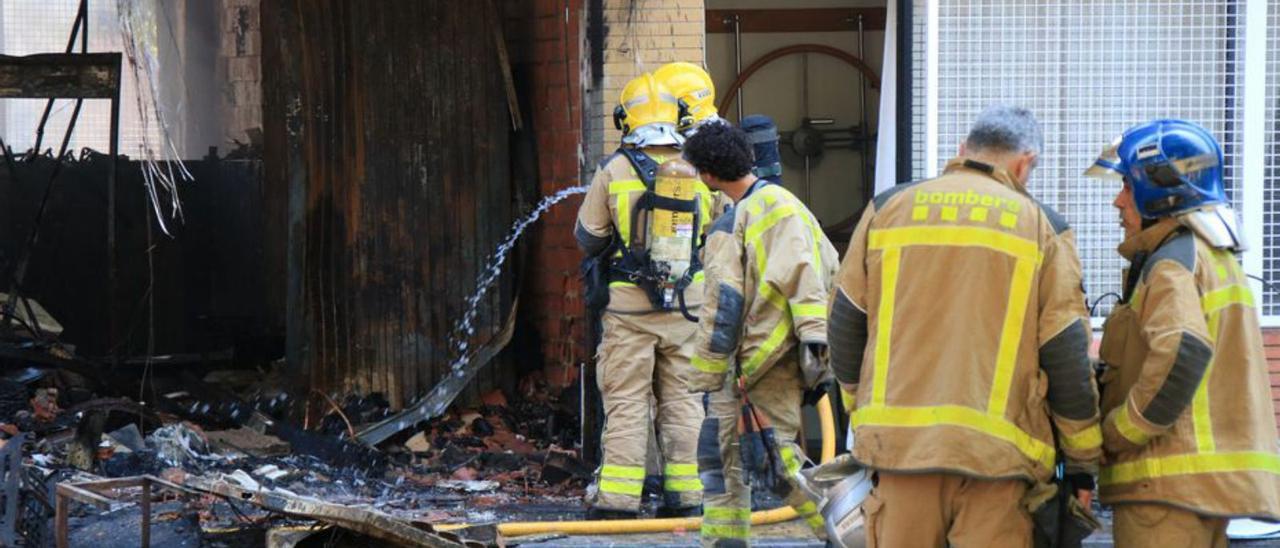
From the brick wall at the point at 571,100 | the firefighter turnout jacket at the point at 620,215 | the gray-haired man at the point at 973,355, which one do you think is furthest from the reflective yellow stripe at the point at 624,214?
the gray-haired man at the point at 973,355

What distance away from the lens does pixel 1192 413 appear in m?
4.38

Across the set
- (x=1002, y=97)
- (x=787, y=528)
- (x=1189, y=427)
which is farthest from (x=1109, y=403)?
(x=1002, y=97)

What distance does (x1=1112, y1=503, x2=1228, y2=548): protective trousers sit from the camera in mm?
4371

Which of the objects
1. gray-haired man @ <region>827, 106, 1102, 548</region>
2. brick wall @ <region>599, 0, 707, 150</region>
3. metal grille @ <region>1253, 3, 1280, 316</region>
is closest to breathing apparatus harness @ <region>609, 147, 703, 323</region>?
brick wall @ <region>599, 0, 707, 150</region>

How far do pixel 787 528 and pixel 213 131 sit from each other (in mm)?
7718

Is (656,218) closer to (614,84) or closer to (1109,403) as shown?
(614,84)

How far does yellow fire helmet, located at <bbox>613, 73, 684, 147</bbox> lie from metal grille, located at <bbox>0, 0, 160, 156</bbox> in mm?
6618

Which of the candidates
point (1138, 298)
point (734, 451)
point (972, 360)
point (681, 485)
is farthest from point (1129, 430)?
point (681, 485)

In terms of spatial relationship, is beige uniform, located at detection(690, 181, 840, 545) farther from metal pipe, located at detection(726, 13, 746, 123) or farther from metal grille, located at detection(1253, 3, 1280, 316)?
metal pipe, located at detection(726, 13, 746, 123)

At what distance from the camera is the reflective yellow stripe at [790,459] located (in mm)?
5680

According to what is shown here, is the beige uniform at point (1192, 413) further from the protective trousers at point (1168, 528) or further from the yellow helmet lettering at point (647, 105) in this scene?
the yellow helmet lettering at point (647, 105)

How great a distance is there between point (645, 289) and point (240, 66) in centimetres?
635

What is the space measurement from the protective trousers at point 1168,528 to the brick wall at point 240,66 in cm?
902

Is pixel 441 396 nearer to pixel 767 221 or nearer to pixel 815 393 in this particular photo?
pixel 815 393
